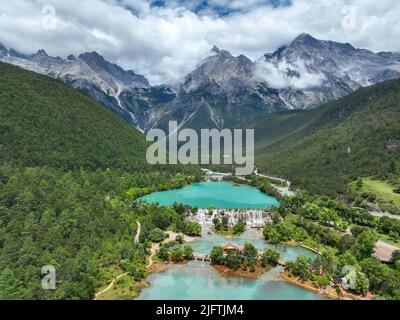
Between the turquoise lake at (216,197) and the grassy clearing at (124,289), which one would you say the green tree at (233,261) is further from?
the turquoise lake at (216,197)

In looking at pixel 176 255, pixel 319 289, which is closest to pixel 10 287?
pixel 176 255

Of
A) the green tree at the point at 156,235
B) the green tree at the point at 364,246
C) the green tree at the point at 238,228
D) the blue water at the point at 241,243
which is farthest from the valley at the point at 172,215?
the green tree at the point at 156,235

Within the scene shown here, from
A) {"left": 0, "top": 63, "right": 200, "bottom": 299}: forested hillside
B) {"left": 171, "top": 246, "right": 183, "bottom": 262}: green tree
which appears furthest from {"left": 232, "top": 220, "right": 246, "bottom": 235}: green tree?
{"left": 171, "top": 246, "right": 183, "bottom": 262}: green tree

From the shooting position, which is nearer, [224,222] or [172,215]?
[224,222]

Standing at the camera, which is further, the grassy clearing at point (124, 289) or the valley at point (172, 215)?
the valley at point (172, 215)

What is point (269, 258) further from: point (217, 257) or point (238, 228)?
point (238, 228)
